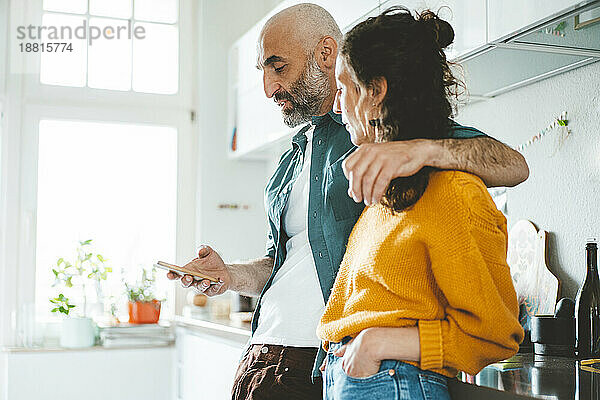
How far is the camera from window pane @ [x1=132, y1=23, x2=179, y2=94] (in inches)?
150

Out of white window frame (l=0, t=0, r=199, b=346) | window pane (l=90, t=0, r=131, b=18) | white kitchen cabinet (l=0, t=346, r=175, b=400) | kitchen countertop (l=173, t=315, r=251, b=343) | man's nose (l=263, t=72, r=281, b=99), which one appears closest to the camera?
man's nose (l=263, t=72, r=281, b=99)

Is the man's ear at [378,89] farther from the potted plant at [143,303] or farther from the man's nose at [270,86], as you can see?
the potted plant at [143,303]

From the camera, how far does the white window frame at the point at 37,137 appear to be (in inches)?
138

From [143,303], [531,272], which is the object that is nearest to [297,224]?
[531,272]

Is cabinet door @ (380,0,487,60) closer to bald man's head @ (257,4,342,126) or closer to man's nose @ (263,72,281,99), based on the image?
bald man's head @ (257,4,342,126)

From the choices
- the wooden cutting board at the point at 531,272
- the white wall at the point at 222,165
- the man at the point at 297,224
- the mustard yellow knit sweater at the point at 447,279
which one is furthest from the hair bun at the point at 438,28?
the white wall at the point at 222,165

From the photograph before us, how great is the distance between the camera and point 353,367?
3.26ft

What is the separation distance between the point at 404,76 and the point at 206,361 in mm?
2209

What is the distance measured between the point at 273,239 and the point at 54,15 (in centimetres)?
258

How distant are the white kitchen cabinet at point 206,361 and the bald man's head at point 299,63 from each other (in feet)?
3.79

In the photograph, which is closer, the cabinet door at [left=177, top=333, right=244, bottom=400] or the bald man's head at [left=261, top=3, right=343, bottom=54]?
the bald man's head at [left=261, top=3, right=343, bottom=54]

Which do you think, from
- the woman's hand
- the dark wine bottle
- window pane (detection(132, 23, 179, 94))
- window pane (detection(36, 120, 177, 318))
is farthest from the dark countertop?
window pane (detection(132, 23, 179, 94))

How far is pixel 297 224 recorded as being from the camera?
153 centimetres

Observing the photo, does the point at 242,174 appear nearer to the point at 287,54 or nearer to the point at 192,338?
the point at 192,338
